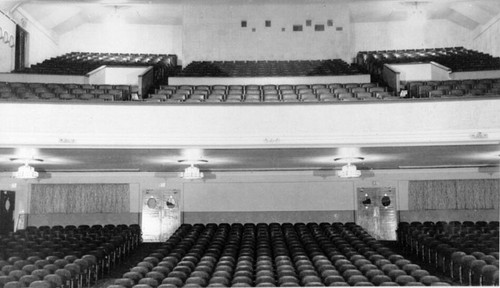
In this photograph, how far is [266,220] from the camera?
1495cm

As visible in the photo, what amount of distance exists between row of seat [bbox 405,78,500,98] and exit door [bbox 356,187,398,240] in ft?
11.4

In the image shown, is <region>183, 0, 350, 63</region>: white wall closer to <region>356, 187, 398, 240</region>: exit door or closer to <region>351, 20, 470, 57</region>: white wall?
<region>351, 20, 470, 57</region>: white wall

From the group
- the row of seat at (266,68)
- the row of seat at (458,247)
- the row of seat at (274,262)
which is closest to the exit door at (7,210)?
the row of seat at (274,262)

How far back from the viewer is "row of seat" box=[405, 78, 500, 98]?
36.9 ft

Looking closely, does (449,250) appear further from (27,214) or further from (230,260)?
(27,214)

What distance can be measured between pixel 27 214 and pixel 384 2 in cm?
1216

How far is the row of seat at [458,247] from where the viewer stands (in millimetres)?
8828

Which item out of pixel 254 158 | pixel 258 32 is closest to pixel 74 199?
pixel 254 158

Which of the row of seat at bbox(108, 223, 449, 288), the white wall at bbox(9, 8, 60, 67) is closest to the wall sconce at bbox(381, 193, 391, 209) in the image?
A: the row of seat at bbox(108, 223, 449, 288)

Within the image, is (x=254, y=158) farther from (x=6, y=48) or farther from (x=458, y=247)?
(x=6, y=48)

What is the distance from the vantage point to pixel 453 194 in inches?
582

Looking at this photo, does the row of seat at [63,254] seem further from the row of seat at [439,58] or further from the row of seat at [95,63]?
the row of seat at [439,58]

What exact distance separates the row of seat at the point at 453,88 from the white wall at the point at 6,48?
404 inches

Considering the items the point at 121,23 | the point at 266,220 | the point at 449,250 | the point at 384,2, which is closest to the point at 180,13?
the point at 121,23
